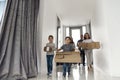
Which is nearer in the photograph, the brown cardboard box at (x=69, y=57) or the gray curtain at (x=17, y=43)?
the gray curtain at (x=17, y=43)

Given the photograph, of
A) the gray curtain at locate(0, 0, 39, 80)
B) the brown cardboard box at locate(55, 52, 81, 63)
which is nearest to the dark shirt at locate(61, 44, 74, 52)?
the brown cardboard box at locate(55, 52, 81, 63)

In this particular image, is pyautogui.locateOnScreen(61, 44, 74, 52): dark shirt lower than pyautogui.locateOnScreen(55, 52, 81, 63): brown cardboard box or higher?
higher

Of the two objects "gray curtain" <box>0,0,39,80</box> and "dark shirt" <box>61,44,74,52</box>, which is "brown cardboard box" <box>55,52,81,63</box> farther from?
"gray curtain" <box>0,0,39,80</box>

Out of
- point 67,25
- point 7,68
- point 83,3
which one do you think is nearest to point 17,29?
point 7,68

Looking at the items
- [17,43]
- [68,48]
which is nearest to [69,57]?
[68,48]

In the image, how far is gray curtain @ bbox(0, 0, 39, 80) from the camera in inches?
86.0

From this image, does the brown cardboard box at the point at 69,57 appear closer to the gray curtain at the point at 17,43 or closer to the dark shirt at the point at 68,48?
the dark shirt at the point at 68,48

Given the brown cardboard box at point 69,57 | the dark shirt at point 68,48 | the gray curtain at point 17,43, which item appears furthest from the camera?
the dark shirt at point 68,48

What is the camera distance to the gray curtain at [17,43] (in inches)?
86.0

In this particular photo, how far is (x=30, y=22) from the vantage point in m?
2.90

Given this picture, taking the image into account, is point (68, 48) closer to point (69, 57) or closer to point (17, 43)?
point (69, 57)

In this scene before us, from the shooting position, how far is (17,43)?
2383 mm

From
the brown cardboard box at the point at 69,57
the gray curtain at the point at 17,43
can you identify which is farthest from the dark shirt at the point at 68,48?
the gray curtain at the point at 17,43

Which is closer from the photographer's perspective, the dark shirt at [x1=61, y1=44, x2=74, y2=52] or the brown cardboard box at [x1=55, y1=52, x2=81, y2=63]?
the brown cardboard box at [x1=55, y1=52, x2=81, y2=63]
